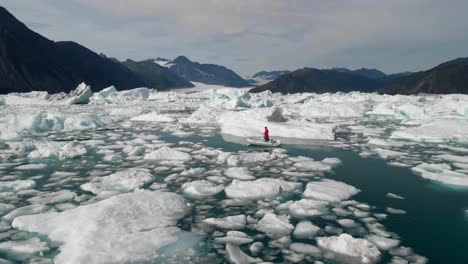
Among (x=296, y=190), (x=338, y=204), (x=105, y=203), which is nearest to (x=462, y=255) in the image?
(x=338, y=204)

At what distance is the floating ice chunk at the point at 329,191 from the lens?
25.3ft

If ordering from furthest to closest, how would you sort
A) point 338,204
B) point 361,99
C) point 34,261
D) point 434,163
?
point 361,99 → point 434,163 → point 338,204 → point 34,261

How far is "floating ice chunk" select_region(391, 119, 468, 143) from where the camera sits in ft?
52.1

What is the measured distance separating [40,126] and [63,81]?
9276 centimetres

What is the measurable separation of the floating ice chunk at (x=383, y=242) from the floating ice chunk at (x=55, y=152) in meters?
9.65

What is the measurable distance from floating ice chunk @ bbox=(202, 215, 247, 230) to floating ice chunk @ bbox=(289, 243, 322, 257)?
1053 millimetres

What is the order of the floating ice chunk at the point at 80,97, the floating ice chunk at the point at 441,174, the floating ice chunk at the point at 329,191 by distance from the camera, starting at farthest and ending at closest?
the floating ice chunk at the point at 80,97 → the floating ice chunk at the point at 441,174 → the floating ice chunk at the point at 329,191

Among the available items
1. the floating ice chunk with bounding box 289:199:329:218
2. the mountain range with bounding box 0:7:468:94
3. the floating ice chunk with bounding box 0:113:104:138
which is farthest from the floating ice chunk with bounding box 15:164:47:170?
the mountain range with bounding box 0:7:468:94

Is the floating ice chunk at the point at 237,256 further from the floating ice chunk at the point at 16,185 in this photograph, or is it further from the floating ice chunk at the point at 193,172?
the floating ice chunk at the point at 16,185

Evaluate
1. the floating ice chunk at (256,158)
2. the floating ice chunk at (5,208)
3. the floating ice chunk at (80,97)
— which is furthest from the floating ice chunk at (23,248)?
the floating ice chunk at (80,97)

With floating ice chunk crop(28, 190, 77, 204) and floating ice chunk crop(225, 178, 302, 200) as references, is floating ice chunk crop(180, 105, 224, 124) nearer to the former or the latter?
floating ice chunk crop(225, 178, 302, 200)

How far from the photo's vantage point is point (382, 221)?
6.54 m

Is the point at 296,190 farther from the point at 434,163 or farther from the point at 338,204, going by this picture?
the point at 434,163

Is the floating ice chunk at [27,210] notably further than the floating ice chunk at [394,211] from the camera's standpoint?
No
